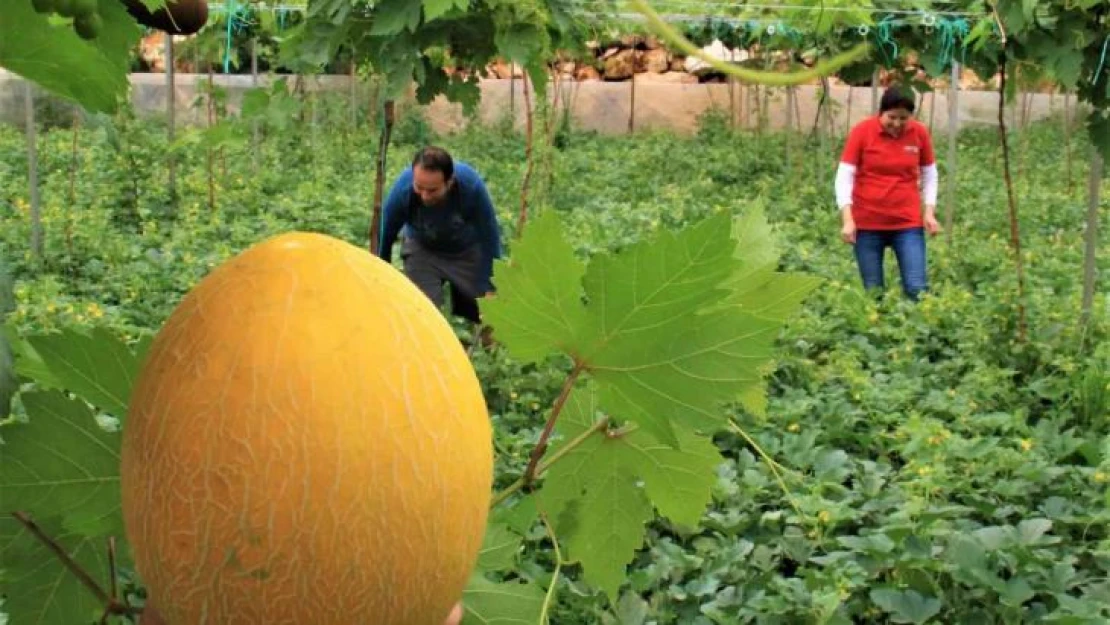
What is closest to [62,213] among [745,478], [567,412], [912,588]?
[745,478]

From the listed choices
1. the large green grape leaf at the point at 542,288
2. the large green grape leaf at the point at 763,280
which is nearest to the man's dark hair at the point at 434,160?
the large green grape leaf at the point at 763,280

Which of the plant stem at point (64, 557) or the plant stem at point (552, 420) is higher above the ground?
the plant stem at point (552, 420)

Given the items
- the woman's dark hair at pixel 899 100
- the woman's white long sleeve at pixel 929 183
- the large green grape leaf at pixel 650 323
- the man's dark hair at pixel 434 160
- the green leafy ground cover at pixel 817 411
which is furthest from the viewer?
the woman's white long sleeve at pixel 929 183

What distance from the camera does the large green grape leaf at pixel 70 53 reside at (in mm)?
792

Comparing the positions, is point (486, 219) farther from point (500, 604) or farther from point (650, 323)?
point (650, 323)

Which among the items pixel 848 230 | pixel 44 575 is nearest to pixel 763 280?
pixel 44 575

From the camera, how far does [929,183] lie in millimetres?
7016

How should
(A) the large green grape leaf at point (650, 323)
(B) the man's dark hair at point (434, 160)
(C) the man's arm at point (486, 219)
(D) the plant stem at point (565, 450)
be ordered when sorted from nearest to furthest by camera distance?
(A) the large green grape leaf at point (650, 323)
(D) the plant stem at point (565, 450)
(B) the man's dark hair at point (434, 160)
(C) the man's arm at point (486, 219)

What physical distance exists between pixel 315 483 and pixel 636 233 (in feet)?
27.0

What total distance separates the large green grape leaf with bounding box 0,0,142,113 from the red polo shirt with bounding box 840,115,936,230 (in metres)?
6.32

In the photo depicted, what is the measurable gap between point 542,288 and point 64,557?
36 centimetres

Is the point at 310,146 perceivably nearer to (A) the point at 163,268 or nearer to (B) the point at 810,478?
(A) the point at 163,268

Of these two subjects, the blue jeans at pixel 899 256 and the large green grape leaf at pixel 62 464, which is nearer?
the large green grape leaf at pixel 62 464

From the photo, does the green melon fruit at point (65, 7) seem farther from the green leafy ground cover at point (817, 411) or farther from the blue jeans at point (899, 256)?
the blue jeans at point (899, 256)
